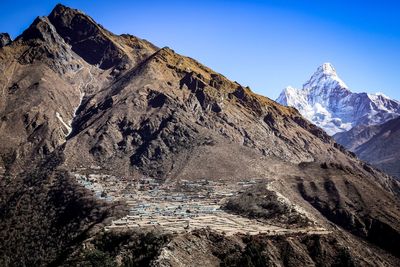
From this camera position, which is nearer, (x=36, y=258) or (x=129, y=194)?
(x=36, y=258)

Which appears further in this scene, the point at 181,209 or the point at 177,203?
the point at 177,203

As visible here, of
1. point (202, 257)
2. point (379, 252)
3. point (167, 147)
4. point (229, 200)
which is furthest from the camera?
point (167, 147)

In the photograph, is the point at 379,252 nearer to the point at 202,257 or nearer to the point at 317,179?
the point at 317,179

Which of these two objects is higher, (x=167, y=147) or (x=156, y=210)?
(x=167, y=147)

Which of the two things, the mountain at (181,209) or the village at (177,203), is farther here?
the village at (177,203)

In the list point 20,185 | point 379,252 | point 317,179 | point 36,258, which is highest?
point 317,179

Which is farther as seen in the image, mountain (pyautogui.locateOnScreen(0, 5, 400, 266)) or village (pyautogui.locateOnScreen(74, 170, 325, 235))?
village (pyautogui.locateOnScreen(74, 170, 325, 235))

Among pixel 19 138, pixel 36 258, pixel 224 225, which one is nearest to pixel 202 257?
pixel 224 225

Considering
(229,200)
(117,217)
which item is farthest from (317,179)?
(117,217)

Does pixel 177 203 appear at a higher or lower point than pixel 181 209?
higher

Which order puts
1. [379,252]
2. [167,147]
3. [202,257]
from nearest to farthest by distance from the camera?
[202,257] → [379,252] → [167,147]
